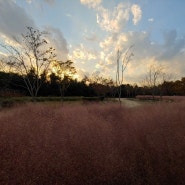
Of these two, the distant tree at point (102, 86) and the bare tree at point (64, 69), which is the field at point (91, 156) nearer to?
the bare tree at point (64, 69)

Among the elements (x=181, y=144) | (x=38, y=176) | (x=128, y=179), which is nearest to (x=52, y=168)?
(x=38, y=176)

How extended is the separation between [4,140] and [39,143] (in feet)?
2.55

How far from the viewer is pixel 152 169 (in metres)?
3.94

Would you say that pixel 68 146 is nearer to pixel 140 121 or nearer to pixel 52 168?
pixel 52 168

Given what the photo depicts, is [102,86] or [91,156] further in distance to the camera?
[102,86]

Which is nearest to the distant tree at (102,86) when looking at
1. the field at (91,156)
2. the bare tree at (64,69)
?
the bare tree at (64,69)

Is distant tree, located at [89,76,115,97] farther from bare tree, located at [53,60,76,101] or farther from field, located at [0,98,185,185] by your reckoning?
field, located at [0,98,185,185]

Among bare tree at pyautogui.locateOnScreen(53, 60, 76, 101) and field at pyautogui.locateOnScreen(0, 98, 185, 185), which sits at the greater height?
bare tree at pyautogui.locateOnScreen(53, 60, 76, 101)

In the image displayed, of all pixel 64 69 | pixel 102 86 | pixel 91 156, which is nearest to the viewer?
pixel 91 156

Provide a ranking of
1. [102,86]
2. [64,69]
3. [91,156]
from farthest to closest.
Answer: [102,86], [64,69], [91,156]

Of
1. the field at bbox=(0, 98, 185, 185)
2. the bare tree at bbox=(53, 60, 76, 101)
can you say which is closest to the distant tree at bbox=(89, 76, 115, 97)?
the bare tree at bbox=(53, 60, 76, 101)

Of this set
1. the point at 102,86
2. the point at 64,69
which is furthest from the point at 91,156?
the point at 102,86

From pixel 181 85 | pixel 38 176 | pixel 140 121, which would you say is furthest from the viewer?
pixel 181 85

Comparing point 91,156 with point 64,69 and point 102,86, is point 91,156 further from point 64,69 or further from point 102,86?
point 102,86
